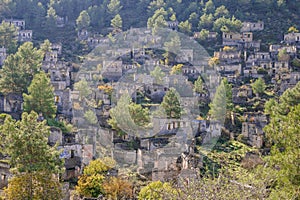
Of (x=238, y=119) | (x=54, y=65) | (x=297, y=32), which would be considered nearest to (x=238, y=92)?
(x=238, y=119)

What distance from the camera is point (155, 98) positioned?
3909 centimetres

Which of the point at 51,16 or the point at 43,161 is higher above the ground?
the point at 51,16

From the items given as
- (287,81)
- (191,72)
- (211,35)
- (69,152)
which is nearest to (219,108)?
(287,81)

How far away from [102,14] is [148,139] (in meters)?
39.2

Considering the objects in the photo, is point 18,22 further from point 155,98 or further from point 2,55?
point 155,98

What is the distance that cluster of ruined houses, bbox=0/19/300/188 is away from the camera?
1039 inches

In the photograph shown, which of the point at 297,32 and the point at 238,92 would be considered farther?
the point at 297,32

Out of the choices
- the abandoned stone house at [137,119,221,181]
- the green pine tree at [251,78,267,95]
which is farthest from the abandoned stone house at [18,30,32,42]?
the abandoned stone house at [137,119,221,181]

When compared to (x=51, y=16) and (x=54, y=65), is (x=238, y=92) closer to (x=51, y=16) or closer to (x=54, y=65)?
(x=54, y=65)

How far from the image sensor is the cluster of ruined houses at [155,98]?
26.4 metres

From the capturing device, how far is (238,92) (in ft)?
133

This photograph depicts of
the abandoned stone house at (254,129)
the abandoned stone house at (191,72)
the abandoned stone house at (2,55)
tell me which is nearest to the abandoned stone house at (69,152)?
the abandoned stone house at (254,129)

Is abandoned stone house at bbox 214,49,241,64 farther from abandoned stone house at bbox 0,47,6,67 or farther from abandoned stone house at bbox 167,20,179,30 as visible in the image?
abandoned stone house at bbox 0,47,6,67

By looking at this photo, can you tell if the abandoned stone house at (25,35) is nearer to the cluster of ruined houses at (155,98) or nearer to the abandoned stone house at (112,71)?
the cluster of ruined houses at (155,98)
